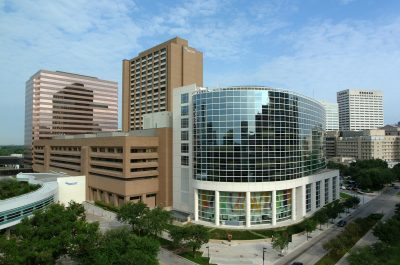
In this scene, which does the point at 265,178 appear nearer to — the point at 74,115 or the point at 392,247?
the point at 392,247

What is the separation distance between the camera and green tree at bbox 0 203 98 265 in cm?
3503

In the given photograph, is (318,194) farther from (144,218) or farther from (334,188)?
(144,218)

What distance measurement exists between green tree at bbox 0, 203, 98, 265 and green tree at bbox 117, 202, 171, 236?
990 centimetres

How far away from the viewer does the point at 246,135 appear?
61.4 meters

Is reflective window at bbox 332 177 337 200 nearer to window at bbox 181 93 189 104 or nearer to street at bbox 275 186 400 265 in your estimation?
street at bbox 275 186 400 265

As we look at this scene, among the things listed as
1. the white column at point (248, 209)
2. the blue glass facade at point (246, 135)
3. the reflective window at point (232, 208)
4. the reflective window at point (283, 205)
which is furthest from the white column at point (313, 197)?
the reflective window at point (232, 208)

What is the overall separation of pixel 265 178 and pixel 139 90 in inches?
3539

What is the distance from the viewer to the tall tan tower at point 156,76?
123500 millimetres

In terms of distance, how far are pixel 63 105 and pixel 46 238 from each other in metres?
118

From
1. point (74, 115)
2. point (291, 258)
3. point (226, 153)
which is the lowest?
point (291, 258)

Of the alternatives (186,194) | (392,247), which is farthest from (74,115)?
(392,247)

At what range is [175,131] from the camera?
73.9 meters

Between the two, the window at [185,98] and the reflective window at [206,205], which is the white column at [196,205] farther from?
the window at [185,98]

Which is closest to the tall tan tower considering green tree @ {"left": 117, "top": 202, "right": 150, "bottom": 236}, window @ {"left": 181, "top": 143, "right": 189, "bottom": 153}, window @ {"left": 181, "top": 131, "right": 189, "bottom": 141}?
window @ {"left": 181, "top": 131, "right": 189, "bottom": 141}
